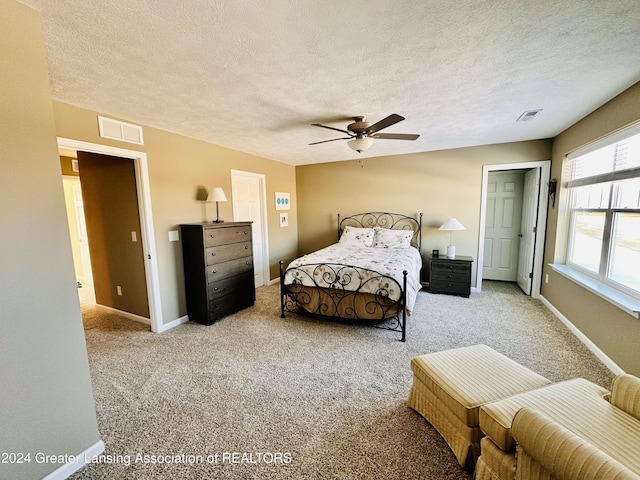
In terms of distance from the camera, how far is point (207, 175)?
3865mm

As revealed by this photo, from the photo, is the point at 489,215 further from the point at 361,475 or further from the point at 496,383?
the point at 361,475

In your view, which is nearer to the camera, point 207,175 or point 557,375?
point 557,375

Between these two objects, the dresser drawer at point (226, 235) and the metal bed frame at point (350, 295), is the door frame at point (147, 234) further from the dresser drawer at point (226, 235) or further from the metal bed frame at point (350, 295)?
the metal bed frame at point (350, 295)

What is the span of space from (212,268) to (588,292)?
14.3 feet

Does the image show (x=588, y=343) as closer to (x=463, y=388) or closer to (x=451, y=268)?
(x=451, y=268)

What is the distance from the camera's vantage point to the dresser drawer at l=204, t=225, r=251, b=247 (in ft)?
11.1

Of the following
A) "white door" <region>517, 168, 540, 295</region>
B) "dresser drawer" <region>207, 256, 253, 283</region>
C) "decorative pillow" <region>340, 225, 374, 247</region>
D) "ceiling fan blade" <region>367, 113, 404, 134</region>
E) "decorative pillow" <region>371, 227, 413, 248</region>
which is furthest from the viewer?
"decorative pillow" <region>340, 225, 374, 247</region>

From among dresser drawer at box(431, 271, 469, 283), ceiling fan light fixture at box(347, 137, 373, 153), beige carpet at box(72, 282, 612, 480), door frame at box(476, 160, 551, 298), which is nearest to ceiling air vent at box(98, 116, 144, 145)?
beige carpet at box(72, 282, 612, 480)

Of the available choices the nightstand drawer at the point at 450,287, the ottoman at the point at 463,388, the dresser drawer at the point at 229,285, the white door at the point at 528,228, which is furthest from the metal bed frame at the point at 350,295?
the white door at the point at 528,228

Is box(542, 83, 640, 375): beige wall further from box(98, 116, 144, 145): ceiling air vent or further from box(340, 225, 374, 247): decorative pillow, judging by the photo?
box(98, 116, 144, 145): ceiling air vent

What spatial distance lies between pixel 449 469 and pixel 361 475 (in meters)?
0.51

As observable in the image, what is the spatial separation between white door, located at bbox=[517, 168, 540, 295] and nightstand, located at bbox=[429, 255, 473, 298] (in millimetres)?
982

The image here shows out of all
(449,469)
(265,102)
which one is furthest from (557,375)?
(265,102)

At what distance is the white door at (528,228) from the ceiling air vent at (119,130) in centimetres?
571
